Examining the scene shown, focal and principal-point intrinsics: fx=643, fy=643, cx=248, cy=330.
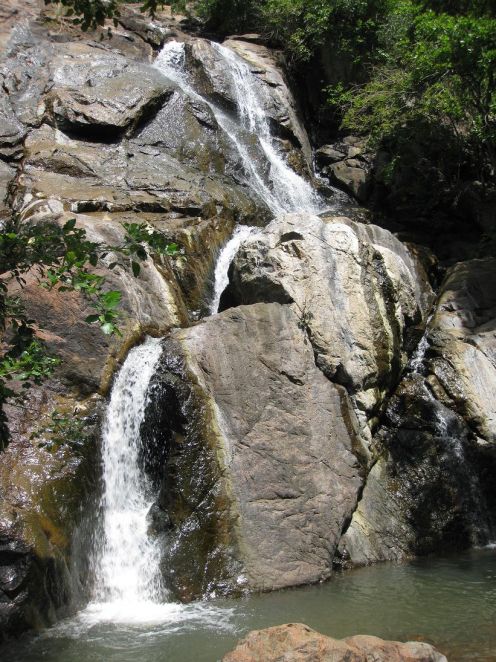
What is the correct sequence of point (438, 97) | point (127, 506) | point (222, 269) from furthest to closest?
point (438, 97)
point (222, 269)
point (127, 506)

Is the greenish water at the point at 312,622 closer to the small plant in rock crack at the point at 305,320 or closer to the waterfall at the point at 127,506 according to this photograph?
the waterfall at the point at 127,506

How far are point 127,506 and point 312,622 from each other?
2.89 meters

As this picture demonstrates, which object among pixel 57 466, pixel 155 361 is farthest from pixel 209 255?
pixel 57 466

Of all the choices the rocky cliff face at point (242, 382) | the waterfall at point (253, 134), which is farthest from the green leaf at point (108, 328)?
the waterfall at point (253, 134)

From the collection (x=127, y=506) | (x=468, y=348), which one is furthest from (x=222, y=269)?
(x=127, y=506)

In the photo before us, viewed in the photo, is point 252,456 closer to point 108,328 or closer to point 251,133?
point 108,328

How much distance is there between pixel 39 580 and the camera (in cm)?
669

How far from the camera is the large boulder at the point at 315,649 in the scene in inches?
180

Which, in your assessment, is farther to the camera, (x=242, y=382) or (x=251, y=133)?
(x=251, y=133)

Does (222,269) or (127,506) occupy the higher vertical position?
(222,269)

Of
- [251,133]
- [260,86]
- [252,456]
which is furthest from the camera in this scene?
[260,86]

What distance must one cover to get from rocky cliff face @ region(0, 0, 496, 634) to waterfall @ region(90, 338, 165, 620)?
21 centimetres

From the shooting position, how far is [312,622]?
675cm

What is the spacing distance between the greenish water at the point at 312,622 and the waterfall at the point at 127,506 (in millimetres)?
403
